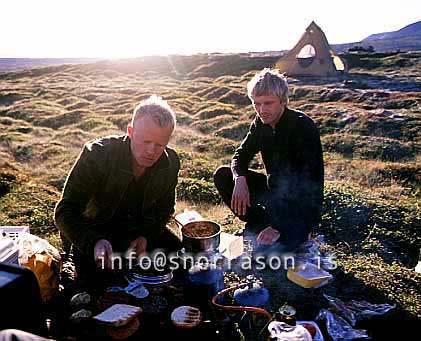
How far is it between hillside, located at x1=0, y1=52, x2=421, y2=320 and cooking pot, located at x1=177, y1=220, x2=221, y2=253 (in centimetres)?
64

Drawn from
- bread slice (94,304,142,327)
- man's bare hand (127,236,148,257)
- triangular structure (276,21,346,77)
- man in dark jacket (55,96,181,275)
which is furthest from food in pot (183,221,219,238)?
triangular structure (276,21,346,77)

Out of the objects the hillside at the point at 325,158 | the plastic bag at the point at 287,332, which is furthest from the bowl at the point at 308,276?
the plastic bag at the point at 287,332

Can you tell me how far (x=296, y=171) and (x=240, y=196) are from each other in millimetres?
523

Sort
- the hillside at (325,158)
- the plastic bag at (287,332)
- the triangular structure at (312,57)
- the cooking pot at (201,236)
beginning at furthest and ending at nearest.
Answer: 1. the triangular structure at (312,57)
2. the hillside at (325,158)
3. the cooking pot at (201,236)
4. the plastic bag at (287,332)

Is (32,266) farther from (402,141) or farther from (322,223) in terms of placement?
(402,141)

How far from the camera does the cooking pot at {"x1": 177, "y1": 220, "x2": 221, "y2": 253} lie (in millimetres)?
3016

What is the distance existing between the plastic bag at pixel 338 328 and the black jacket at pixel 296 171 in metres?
0.80

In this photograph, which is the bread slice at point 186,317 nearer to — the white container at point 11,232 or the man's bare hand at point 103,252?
the man's bare hand at point 103,252

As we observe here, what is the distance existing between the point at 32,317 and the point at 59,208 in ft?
4.04

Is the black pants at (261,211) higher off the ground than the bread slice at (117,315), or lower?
higher

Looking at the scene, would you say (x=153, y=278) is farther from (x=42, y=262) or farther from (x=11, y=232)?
(x=11, y=232)

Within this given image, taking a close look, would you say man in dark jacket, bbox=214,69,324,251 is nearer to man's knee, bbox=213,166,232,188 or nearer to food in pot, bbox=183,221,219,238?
man's knee, bbox=213,166,232,188

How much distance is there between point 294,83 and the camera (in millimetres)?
21734

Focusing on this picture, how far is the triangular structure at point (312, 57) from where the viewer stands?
2386 centimetres
